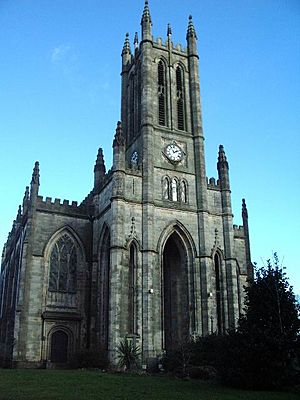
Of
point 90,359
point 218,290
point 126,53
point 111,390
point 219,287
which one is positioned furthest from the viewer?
point 126,53

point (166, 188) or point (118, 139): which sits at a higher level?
point (118, 139)

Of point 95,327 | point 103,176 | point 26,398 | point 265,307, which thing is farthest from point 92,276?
point 26,398

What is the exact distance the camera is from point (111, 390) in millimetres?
20016

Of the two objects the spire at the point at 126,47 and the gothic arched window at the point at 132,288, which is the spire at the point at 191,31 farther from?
the gothic arched window at the point at 132,288

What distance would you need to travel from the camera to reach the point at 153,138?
42438mm

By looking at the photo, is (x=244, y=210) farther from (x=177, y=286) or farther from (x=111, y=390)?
(x=111, y=390)

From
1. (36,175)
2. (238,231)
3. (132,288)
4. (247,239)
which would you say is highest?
(36,175)

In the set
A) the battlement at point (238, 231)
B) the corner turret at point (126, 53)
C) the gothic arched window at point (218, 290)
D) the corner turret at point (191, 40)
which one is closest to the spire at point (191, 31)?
the corner turret at point (191, 40)

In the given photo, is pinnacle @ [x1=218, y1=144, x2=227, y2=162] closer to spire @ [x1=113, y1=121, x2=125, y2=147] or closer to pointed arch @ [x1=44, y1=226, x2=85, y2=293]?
spire @ [x1=113, y1=121, x2=125, y2=147]

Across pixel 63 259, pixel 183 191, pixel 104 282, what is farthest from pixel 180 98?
pixel 104 282

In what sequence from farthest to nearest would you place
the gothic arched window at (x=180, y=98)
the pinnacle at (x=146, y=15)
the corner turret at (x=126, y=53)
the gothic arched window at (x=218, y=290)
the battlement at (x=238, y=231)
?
1. the corner turret at (x=126, y=53)
2. the pinnacle at (x=146, y=15)
3. the gothic arched window at (x=180, y=98)
4. the battlement at (x=238, y=231)
5. the gothic arched window at (x=218, y=290)

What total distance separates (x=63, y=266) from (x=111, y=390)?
2142 centimetres

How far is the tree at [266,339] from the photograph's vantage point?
21766 millimetres

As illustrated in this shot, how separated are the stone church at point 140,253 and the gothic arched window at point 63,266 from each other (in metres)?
0.09
